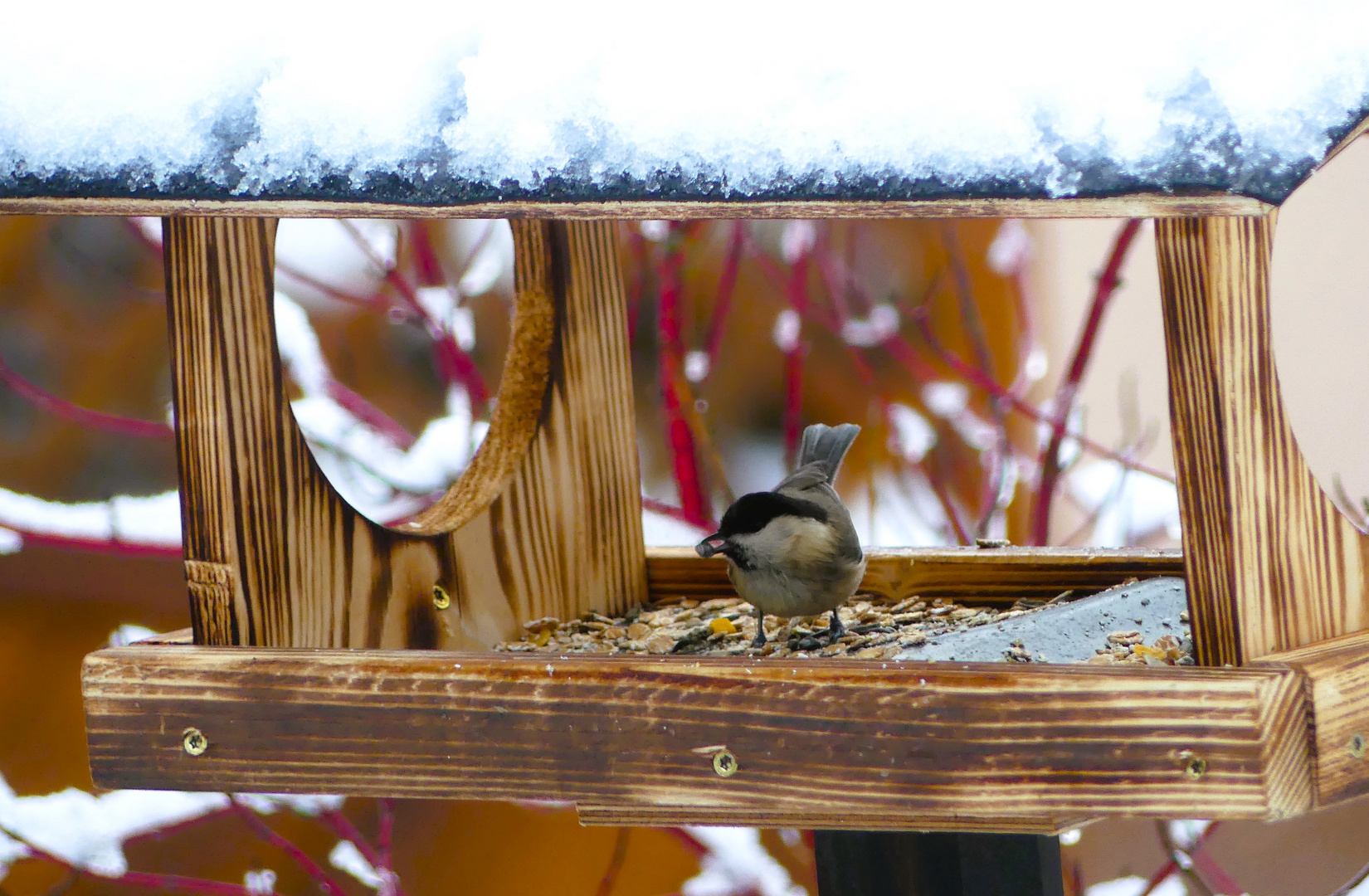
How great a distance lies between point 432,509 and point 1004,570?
0.79 m

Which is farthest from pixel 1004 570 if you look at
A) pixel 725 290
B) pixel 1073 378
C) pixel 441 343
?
pixel 441 343

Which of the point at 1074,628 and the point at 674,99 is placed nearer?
the point at 674,99

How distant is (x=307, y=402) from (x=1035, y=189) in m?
1.91

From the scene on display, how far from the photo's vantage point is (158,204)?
1314 millimetres

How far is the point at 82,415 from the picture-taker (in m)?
2.63

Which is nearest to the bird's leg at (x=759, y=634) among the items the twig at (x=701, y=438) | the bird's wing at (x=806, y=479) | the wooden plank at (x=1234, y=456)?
the bird's wing at (x=806, y=479)

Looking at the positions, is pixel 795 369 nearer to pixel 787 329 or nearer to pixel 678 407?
pixel 787 329

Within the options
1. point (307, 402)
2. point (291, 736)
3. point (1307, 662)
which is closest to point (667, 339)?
point (307, 402)

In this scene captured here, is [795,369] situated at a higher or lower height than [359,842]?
higher

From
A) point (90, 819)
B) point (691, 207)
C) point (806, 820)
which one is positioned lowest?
point (90, 819)

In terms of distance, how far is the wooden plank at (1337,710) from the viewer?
4.22ft

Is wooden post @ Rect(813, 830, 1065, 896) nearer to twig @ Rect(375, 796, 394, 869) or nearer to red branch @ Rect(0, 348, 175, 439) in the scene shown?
twig @ Rect(375, 796, 394, 869)

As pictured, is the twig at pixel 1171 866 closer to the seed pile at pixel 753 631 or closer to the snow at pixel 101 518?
the seed pile at pixel 753 631

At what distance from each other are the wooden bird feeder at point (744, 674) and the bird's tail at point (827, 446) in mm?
689
